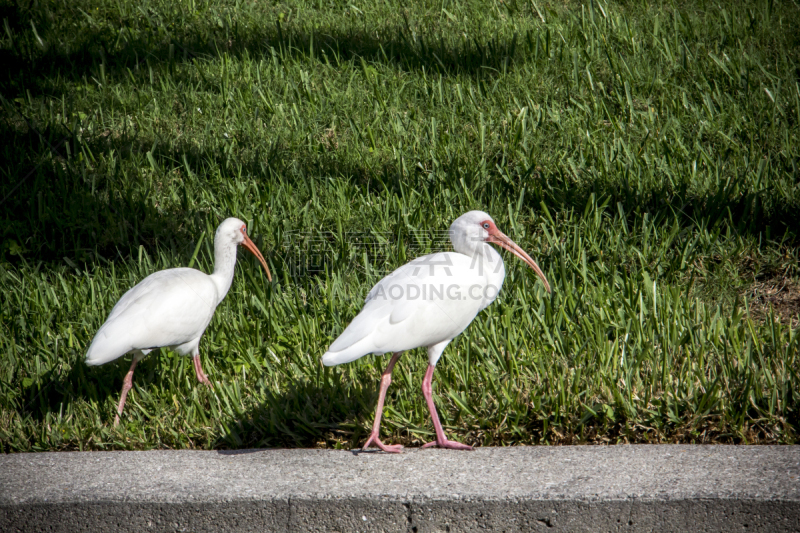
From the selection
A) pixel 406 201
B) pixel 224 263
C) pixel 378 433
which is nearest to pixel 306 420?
pixel 378 433

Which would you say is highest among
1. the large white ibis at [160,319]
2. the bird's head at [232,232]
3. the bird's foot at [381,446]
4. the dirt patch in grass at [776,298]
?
the bird's head at [232,232]

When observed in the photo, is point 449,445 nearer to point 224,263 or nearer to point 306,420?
point 306,420

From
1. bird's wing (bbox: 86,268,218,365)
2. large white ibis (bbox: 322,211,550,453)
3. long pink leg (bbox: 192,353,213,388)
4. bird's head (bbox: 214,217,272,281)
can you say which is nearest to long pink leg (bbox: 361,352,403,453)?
large white ibis (bbox: 322,211,550,453)

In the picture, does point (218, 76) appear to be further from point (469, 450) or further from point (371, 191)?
point (469, 450)

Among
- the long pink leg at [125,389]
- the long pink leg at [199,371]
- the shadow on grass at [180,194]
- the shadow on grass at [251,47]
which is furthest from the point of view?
the shadow on grass at [251,47]

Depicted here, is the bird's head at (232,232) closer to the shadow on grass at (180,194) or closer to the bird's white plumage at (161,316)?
the bird's white plumage at (161,316)

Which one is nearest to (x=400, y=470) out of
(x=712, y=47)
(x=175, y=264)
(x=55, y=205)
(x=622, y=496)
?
(x=622, y=496)

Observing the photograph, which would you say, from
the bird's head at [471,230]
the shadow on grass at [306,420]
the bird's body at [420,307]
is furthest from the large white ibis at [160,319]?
the bird's head at [471,230]

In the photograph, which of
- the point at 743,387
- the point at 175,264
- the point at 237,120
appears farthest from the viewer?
the point at 237,120

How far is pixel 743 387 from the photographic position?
2.89 m

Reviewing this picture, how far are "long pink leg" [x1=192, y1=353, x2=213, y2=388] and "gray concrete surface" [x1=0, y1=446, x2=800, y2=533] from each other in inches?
33.8

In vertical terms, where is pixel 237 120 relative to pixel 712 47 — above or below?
below

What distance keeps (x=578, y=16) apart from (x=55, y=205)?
4774 mm

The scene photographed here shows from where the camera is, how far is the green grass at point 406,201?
3.12 m
